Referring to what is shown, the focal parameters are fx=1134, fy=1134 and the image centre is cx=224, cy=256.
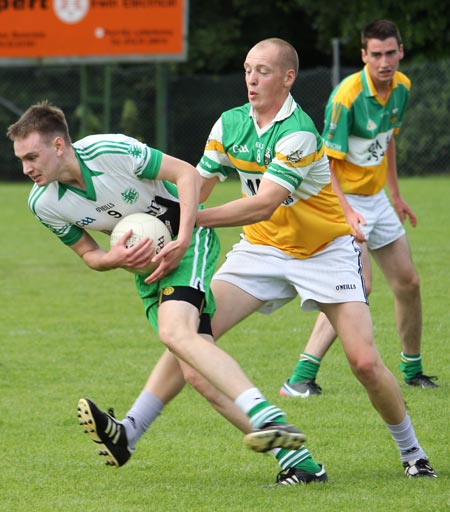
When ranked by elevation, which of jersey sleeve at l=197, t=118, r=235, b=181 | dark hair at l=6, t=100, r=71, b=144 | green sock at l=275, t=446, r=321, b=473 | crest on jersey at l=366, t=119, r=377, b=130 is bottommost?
green sock at l=275, t=446, r=321, b=473

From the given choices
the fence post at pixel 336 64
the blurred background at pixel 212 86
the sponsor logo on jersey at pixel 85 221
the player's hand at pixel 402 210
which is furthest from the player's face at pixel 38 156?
the blurred background at pixel 212 86

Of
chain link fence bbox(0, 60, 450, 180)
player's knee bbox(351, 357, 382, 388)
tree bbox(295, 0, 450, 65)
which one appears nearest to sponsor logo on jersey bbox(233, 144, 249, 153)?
player's knee bbox(351, 357, 382, 388)

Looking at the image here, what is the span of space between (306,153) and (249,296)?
2.69 ft

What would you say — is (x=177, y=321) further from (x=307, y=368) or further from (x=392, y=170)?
(x=392, y=170)

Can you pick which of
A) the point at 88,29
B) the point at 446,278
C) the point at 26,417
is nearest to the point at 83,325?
the point at 26,417

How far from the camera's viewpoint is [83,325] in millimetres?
10055

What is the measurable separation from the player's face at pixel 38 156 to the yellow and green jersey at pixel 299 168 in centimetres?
93

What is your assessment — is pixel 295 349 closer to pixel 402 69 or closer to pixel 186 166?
pixel 186 166

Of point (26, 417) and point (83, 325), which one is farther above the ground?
point (26, 417)

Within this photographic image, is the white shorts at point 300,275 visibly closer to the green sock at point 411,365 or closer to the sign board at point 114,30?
the green sock at point 411,365

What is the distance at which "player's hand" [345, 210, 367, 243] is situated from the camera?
22.4 ft

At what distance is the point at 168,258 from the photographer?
5133 millimetres

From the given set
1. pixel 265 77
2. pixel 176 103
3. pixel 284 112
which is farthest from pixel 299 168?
pixel 176 103

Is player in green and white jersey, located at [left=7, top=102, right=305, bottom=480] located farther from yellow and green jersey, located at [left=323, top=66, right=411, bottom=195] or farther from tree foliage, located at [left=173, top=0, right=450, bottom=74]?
tree foliage, located at [left=173, top=0, right=450, bottom=74]
